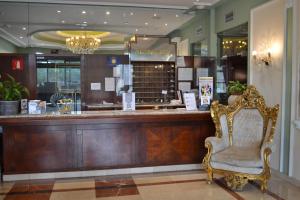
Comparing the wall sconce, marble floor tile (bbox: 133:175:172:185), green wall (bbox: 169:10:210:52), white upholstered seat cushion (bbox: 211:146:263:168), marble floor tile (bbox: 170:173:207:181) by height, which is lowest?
marble floor tile (bbox: 133:175:172:185)

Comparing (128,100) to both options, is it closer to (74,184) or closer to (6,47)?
(74,184)

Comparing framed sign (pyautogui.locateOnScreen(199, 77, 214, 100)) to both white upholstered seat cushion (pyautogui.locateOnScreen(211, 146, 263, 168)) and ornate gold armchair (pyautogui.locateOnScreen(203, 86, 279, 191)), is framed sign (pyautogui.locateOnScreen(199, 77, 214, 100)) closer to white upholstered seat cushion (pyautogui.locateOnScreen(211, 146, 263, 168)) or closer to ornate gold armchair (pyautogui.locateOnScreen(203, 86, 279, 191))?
ornate gold armchair (pyautogui.locateOnScreen(203, 86, 279, 191))

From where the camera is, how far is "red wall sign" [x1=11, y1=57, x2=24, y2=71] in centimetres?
789

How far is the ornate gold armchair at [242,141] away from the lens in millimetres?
4180

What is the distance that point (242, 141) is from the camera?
15.7 ft

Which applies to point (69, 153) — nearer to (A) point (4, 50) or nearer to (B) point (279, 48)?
(B) point (279, 48)

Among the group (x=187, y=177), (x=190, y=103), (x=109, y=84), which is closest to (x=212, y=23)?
(x=109, y=84)

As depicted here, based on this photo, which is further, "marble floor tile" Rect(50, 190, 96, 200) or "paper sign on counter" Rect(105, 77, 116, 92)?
"paper sign on counter" Rect(105, 77, 116, 92)

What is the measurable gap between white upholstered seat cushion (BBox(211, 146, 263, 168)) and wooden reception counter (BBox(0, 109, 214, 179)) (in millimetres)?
848

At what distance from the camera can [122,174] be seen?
507 cm

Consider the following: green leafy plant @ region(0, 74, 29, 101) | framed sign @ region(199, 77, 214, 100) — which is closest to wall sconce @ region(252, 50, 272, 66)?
framed sign @ region(199, 77, 214, 100)

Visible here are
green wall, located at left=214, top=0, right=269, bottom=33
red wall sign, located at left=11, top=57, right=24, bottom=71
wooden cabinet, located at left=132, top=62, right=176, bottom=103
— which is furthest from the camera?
wooden cabinet, located at left=132, top=62, right=176, bottom=103

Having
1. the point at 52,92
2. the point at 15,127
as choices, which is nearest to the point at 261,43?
the point at 15,127

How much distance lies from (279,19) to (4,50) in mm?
6564
